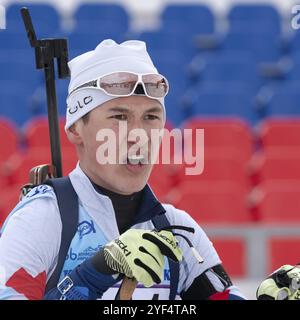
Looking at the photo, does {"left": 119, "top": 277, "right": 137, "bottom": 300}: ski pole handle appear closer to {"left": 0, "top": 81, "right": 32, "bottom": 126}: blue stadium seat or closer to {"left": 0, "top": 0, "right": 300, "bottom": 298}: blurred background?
{"left": 0, "top": 0, "right": 300, "bottom": 298}: blurred background

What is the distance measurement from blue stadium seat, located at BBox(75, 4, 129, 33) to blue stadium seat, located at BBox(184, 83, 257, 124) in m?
1.37

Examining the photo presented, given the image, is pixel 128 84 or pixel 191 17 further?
pixel 191 17

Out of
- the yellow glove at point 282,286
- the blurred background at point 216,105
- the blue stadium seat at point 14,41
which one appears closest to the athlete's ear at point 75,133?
the yellow glove at point 282,286

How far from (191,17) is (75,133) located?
631 cm

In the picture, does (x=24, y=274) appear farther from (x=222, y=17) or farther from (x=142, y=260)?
(x=222, y=17)

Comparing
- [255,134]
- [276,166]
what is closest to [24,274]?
[276,166]

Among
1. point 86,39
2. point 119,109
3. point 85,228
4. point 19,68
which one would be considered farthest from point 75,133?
point 19,68

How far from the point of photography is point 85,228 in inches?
98.5

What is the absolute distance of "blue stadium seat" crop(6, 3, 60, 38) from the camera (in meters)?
7.74

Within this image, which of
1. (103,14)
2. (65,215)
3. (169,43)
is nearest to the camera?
(65,215)

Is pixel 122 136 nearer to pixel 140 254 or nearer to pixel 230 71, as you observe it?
pixel 140 254

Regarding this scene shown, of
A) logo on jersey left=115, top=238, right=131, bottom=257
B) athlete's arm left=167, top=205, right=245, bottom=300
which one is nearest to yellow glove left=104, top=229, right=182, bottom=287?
logo on jersey left=115, top=238, right=131, bottom=257

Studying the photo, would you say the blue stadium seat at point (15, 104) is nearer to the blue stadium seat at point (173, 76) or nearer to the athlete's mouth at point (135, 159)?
the blue stadium seat at point (173, 76)

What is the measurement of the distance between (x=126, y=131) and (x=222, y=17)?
6770 mm
